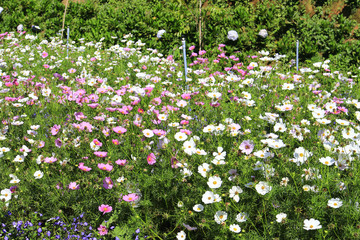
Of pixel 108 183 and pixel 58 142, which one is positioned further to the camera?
pixel 58 142

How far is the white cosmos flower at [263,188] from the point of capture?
2.04 metres

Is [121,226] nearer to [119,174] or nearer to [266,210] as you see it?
[119,174]

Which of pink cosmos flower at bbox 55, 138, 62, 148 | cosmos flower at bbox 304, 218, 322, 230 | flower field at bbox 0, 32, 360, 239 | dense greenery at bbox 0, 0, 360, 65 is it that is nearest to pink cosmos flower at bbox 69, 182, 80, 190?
flower field at bbox 0, 32, 360, 239

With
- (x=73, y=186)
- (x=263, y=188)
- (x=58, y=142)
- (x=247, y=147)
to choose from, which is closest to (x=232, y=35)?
(x=247, y=147)

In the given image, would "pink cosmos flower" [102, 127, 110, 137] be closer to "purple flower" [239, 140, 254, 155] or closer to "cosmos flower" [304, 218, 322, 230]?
"purple flower" [239, 140, 254, 155]

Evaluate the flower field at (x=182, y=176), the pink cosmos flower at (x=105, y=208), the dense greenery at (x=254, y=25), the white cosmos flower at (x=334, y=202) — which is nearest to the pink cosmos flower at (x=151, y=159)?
the flower field at (x=182, y=176)

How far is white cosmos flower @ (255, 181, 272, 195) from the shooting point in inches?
80.4

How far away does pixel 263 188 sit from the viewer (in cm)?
207

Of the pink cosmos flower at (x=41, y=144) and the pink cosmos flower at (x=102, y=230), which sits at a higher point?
the pink cosmos flower at (x=41, y=144)

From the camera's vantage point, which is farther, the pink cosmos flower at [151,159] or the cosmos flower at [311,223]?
the pink cosmos flower at [151,159]

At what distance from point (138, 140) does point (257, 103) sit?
1.21m

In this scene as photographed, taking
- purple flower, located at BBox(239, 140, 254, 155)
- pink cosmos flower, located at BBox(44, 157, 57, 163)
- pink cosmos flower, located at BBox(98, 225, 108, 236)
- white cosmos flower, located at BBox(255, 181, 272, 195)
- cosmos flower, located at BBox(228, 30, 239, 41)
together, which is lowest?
pink cosmos flower, located at BBox(98, 225, 108, 236)

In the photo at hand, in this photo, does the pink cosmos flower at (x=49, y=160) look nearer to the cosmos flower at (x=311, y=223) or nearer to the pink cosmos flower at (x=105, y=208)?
the pink cosmos flower at (x=105, y=208)

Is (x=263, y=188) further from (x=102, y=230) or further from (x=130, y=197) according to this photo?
(x=102, y=230)
